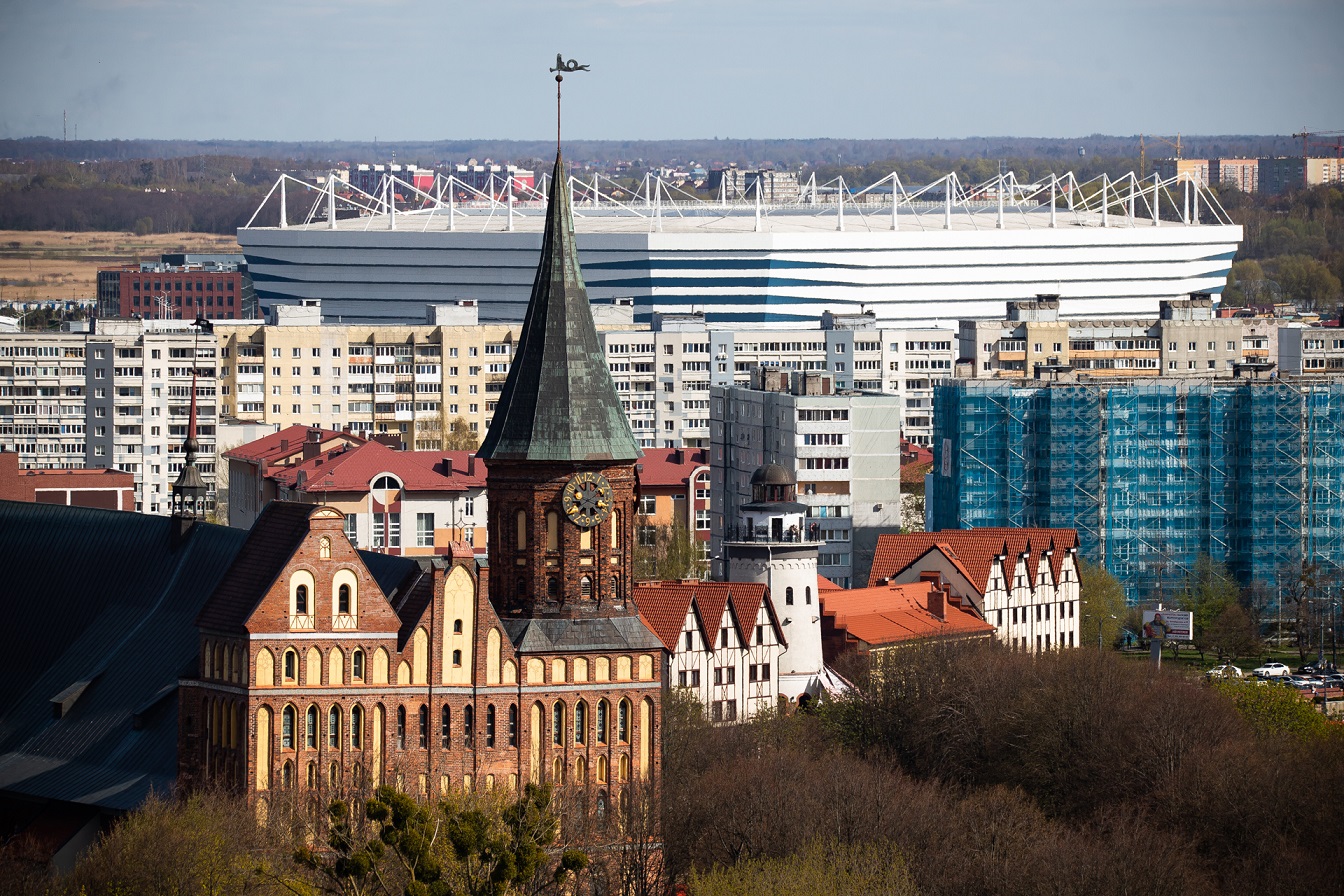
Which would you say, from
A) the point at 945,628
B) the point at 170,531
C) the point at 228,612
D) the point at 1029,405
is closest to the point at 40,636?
the point at 170,531

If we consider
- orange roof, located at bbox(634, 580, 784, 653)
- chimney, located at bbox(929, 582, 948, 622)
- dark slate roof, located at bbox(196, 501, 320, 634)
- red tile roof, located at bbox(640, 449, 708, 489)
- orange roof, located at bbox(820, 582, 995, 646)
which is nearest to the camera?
dark slate roof, located at bbox(196, 501, 320, 634)

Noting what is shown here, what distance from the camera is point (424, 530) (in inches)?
6398

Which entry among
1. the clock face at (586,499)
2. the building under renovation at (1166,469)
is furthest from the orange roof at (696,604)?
the building under renovation at (1166,469)

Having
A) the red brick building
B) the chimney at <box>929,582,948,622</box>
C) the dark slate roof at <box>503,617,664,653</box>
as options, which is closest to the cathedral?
the dark slate roof at <box>503,617,664,653</box>

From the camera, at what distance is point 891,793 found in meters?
95.8

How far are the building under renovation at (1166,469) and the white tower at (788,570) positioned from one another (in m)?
46.4

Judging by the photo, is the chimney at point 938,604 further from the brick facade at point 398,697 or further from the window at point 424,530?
the brick facade at point 398,697

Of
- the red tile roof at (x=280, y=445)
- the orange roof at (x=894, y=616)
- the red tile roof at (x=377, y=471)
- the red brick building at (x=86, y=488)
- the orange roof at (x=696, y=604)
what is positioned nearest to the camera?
the orange roof at (x=696, y=604)

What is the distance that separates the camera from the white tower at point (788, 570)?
125 meters

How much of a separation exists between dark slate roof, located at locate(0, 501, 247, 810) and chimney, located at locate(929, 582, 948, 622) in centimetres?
4548

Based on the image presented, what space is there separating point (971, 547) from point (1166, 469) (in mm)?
35387

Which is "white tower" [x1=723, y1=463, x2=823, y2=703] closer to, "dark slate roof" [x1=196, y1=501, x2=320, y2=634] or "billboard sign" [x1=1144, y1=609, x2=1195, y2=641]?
"billboard sign" [x1=1144, y1=609, x2=1195, y2=641]

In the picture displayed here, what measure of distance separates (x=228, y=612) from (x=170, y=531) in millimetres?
11328

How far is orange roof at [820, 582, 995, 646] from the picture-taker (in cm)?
13062
